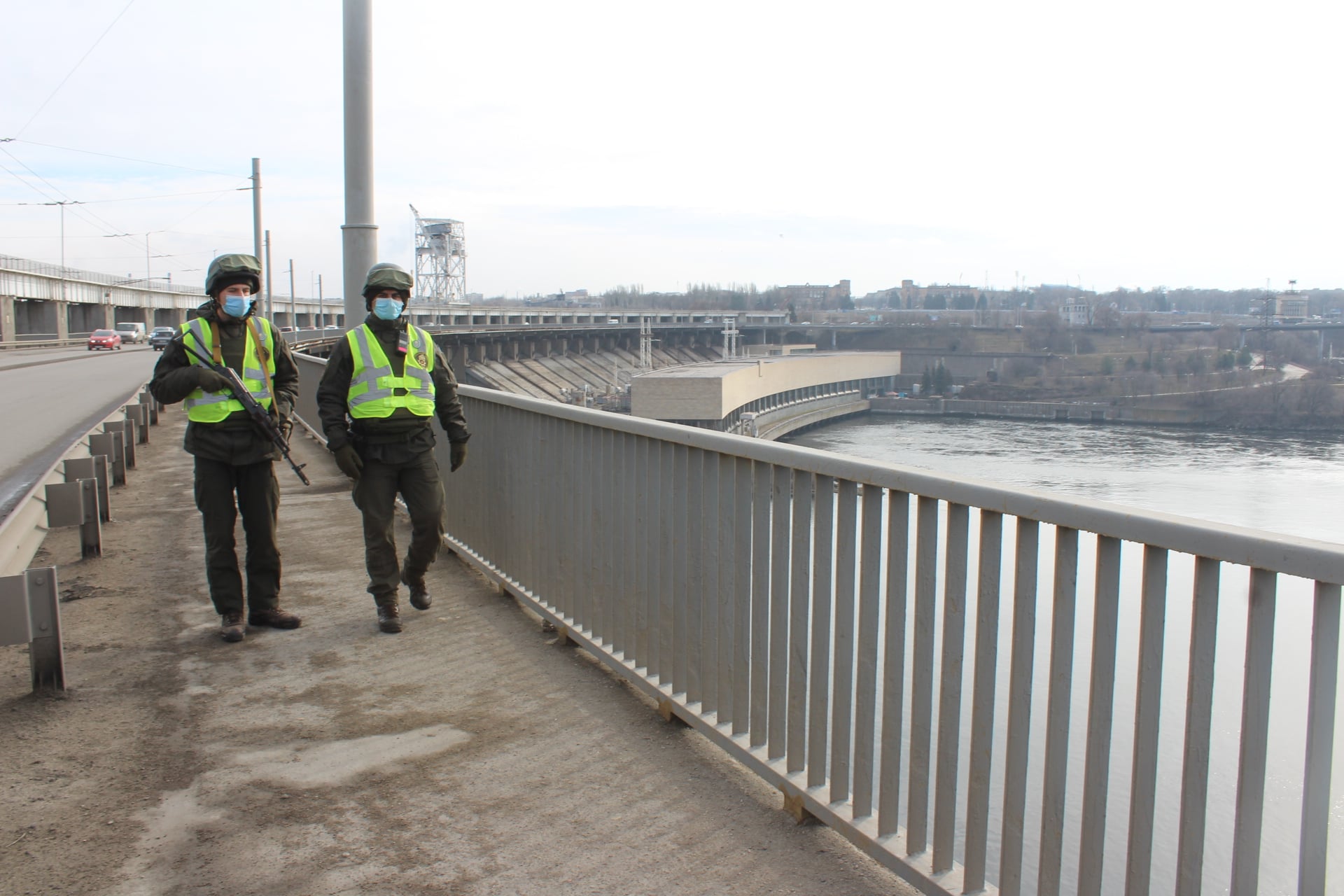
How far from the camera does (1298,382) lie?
5328 cm

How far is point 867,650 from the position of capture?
292cm

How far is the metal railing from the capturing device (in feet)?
6.47

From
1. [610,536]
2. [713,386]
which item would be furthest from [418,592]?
[713,386]

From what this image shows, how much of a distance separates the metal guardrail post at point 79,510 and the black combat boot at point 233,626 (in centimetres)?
215

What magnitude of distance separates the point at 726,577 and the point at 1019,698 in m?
1.35

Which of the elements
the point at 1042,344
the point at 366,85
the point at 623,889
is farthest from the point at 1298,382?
the point at 1042,344

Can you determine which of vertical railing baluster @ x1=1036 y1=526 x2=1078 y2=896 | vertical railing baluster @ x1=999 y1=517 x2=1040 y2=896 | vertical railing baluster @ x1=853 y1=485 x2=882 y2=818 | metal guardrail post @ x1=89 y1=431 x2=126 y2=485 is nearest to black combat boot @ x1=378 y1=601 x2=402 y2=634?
vertical railing baluster @ x1=853 y1=485 x2=882 y2=818

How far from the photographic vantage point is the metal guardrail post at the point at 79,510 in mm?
6672

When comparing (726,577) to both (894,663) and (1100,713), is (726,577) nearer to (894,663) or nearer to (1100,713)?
(894,663)

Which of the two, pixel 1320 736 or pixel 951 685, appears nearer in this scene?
pixel 1320 736

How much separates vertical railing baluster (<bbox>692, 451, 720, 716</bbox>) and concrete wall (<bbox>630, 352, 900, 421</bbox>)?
58249mm

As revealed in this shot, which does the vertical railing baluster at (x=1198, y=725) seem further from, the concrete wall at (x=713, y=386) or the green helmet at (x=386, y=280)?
the concrete wall at (x=713, y=386)

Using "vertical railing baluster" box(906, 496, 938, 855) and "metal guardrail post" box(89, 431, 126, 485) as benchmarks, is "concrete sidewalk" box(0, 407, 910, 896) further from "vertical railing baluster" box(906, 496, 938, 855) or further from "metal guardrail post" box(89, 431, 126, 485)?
"metal guardrail post" box(89, 431, 126, 485)

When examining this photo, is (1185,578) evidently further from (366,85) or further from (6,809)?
(366,85)
